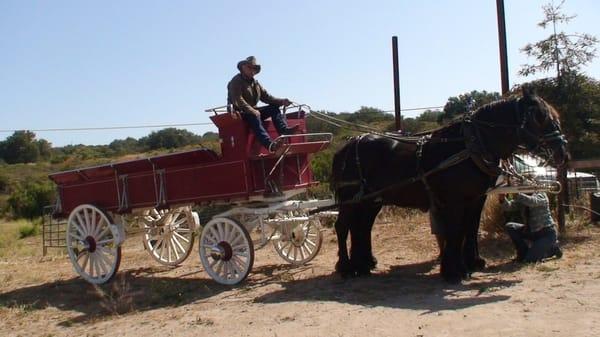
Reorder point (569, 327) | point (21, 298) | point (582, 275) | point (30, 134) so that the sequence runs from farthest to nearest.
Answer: point (30, 134), point (21, 298), point (582, 275), point (569, 327)

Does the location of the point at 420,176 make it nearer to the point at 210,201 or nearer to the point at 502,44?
the point at 210,201

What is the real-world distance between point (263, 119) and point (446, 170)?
9.46ft

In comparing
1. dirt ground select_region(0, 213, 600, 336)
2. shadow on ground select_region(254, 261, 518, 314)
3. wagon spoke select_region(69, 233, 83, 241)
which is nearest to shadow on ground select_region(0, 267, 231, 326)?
dirt ground select_region(0, 213, 600, 336)

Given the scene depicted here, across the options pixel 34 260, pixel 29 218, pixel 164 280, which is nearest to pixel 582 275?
pixel 164 280

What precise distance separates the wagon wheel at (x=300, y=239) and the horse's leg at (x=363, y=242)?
1.03 metres

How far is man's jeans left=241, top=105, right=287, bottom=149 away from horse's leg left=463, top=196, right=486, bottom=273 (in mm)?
2834

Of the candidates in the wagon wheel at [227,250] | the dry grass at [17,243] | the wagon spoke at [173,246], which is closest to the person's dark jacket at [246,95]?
the wagon wheel at [227,250]

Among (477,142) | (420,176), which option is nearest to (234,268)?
(420,176)

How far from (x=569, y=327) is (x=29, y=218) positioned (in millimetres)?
29742

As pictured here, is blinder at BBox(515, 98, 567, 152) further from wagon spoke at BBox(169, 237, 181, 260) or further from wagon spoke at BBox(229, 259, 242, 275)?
wagon spoke at BBox(169, 237, 181, 260)

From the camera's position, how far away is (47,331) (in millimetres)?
7531

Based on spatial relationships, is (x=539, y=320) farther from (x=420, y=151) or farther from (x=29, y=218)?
(x=29, y=218)

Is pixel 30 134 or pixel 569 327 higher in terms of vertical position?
pixel 30 134

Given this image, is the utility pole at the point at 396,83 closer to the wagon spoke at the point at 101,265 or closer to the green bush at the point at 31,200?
the wagon spoke at the point at 101,265
